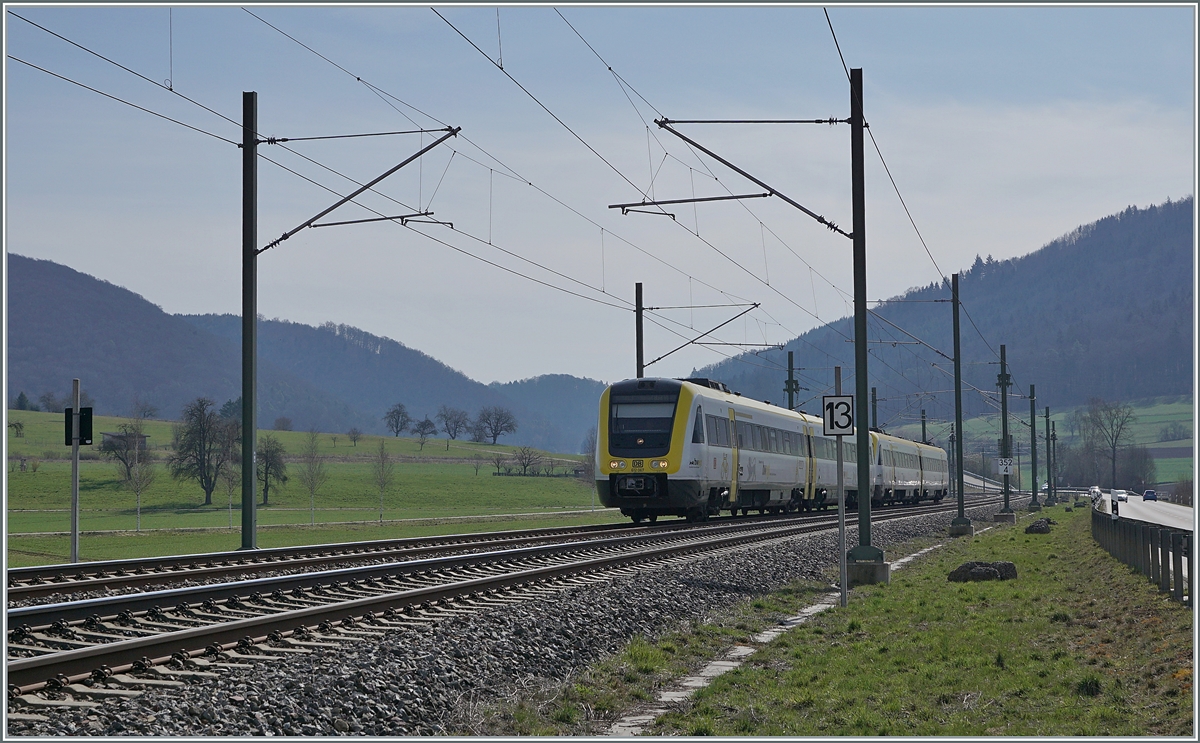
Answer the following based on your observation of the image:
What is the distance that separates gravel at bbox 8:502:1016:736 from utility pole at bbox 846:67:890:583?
4.63 meters

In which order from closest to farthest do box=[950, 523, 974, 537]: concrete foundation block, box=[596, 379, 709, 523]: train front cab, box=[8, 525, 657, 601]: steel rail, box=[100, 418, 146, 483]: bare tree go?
box=[8, 525, 657, 601]: steel rail < box=[596, 379, 709, 523]: train front cab < box=[950, 523, 974, 537]: concrete foundation block < box=[100, 418, 146, 483]: bare tree

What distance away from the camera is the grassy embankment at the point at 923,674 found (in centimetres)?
880

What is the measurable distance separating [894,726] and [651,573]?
366 inches

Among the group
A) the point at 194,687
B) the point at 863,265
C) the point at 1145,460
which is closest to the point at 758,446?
the point at 863,265

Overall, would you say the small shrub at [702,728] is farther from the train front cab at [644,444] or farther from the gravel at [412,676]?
the train front cab at [644,444]

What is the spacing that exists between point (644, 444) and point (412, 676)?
2124 cm

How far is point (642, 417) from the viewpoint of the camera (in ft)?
101

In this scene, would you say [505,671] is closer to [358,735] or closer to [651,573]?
[358,735]

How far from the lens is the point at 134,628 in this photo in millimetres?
11203

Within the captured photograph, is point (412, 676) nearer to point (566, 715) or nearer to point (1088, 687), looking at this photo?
point (566, 715)

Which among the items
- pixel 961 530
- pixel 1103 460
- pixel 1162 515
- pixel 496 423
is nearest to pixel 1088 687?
pixel 961 530

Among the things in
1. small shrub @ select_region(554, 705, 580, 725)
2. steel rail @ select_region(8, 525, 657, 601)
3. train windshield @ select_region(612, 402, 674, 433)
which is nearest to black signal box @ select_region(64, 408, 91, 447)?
steel rail @ select_region(8, 525, 657, 601)

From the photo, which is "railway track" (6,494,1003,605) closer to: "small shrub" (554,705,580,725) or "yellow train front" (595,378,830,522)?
"yellow train front" (595,378,830,522)

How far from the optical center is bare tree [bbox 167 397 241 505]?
7006cm
